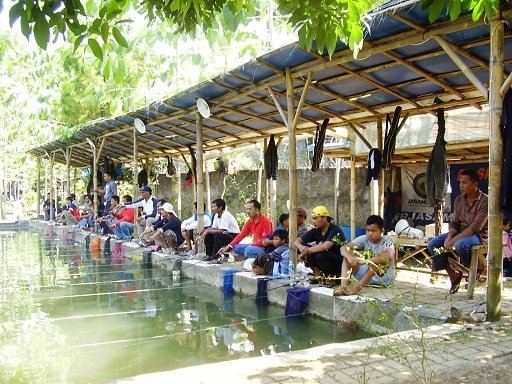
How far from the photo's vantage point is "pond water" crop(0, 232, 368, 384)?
4719 millimetres

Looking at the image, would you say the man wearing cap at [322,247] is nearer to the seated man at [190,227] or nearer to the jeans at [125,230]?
the seated man at [190,227]

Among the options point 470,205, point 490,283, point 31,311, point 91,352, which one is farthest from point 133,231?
point 490,283

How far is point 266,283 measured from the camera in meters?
7.05

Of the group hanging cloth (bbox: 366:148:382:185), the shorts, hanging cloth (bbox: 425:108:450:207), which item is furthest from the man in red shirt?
hanging cloth (bbox: 425:108:450:207)

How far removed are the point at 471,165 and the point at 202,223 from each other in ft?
19.8

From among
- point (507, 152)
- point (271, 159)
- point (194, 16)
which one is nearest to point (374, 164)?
point (271, 159)

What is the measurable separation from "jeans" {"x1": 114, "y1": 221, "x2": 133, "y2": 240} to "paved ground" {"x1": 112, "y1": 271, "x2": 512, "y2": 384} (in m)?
10.2

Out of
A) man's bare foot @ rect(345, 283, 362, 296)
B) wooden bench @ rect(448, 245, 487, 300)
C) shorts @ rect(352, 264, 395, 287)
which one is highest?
wooden bench @ rect(448, 245, 487, 300)

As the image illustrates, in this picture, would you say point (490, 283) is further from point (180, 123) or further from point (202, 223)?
point (180, 123)

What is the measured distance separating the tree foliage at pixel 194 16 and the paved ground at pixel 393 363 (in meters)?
1.82

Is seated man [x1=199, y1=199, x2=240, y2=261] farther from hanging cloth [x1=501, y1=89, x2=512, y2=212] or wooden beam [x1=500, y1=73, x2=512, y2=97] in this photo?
wooden beam [x1=500, y1=73, x2=512, y2=97]

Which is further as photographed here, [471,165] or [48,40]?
[471,165]

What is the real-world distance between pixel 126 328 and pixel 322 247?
2.60m

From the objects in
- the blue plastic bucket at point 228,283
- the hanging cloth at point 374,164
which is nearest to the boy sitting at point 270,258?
the blue plastic bucket at point 228,283
